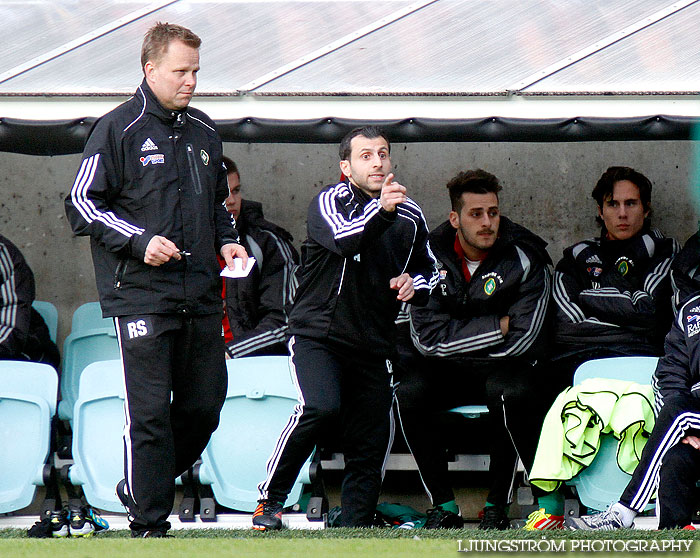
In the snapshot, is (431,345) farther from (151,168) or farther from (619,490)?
(151,168)

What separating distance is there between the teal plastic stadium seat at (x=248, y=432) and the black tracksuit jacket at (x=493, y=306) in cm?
77

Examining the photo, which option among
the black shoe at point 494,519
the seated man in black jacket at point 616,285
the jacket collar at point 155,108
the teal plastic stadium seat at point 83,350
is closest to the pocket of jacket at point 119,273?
the jacket collar at point 155,108

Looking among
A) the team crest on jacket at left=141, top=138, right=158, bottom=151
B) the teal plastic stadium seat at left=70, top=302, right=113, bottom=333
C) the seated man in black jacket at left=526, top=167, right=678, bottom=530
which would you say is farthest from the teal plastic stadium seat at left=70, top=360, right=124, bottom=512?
the seated man in black jacket at left=526, top=167, right=678, bottom=530

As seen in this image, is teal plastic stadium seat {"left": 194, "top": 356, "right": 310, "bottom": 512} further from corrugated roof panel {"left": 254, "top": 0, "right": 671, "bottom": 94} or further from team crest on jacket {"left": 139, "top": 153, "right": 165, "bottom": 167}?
team crest on jacket {"left": 139, "top": 153, "right": 165, "bottom": 167}

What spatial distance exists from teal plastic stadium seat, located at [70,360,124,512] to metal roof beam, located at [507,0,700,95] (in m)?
2.33

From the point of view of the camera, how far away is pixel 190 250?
4066 mm

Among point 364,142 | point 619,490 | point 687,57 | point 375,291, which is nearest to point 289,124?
point 364,142

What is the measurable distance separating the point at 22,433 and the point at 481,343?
2.31m

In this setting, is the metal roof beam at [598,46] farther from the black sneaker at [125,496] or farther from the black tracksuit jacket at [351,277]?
the black sneaker at [125,496]

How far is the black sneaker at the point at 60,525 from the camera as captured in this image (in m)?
4.70

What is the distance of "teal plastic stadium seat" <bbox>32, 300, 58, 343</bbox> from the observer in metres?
6.61

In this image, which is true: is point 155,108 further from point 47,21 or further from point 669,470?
point 669,470

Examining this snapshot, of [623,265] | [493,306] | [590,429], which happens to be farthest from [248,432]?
[623,265]

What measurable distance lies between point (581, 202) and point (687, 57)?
1.78 meters
